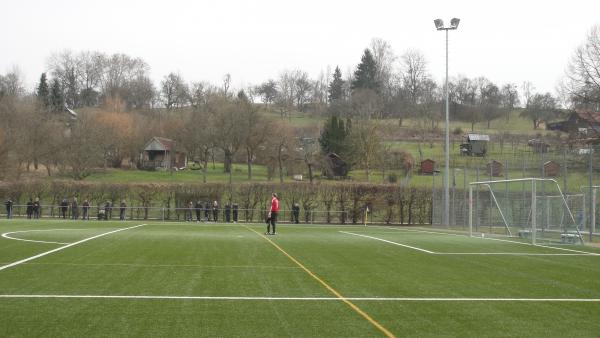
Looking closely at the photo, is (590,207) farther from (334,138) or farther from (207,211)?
(334,138)

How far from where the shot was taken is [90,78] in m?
120

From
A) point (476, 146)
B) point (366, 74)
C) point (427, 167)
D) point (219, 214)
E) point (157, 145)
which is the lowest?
point (219, 214)

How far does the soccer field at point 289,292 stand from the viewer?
27.7 feet

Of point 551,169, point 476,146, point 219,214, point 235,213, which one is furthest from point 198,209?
point 476,146

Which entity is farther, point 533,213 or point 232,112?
point 232,112

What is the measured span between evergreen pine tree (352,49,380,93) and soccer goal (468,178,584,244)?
96914mm

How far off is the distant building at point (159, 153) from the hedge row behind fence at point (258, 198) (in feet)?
120

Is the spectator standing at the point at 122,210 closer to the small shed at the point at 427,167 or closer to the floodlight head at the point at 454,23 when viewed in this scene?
the floodlight head at the point at 454,23

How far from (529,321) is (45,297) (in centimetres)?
746

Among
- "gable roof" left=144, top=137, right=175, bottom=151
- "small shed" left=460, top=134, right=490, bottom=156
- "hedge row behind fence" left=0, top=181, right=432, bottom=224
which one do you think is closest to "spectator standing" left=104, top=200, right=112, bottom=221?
"hedge row behind fence" left=0, top=181, right=432, bottom=224

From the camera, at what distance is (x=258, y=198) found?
55094 millimetres

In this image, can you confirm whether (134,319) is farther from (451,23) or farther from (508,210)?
(451,23)

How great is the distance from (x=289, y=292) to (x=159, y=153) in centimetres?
8649

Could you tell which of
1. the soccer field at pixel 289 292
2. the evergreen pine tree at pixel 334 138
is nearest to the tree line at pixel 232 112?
the evergreen pine tree at pixel 334 138
